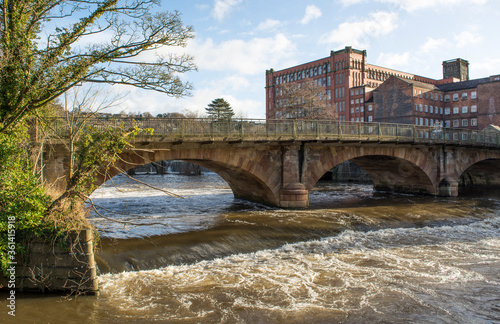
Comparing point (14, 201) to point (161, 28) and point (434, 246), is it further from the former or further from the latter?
point (434, 246)

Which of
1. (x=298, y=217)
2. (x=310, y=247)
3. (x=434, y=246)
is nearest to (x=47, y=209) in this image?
(x=310, y=247)

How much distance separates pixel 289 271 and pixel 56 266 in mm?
6227

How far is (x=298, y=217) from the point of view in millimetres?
17891

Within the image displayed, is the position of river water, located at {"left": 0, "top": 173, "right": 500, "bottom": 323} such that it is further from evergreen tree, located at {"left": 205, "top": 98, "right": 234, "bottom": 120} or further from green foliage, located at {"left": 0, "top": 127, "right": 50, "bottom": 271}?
evergreen tree, located at {"left": 205, "top": 98, "right": 234, "bottom": 120}

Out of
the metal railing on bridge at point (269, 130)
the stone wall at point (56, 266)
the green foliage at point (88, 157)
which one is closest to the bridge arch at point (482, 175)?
the metal railing on bridge at point (269, 130)

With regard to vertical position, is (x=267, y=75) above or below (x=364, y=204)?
above

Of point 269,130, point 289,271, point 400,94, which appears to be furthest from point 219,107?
point 289,271

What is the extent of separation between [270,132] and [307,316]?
11914mm

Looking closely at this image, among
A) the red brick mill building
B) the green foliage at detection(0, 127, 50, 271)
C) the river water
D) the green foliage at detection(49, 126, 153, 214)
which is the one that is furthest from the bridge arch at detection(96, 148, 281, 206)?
the red brick mill building

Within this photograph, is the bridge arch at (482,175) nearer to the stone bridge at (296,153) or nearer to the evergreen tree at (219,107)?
the stone bridge at (296,153)

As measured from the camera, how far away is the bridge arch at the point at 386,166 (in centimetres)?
Answer: 2150

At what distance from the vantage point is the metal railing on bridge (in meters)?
15.6

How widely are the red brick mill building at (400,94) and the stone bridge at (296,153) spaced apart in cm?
2905

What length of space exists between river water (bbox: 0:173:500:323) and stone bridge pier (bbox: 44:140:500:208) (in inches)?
77.9
